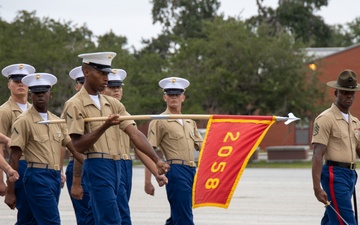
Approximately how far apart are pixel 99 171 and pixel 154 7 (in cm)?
6451

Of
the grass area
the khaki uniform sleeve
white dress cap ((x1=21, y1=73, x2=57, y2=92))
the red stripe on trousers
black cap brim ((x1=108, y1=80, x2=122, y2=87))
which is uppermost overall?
white dress cap ((x1=21, y1=73, x2=57, y2=92))

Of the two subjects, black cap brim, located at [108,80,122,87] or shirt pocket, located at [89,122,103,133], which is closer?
shirt pocket, located at [89,122,103,133]

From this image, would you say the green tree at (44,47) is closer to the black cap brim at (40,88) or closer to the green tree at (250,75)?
the green tree at (250,75)

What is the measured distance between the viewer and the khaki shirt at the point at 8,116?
34.3 ft

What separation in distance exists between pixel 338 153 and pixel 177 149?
2.31 meters

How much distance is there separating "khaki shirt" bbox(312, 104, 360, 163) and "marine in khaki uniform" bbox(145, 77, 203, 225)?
1980 mm

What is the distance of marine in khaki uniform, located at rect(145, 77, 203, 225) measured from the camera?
1042 centimetres

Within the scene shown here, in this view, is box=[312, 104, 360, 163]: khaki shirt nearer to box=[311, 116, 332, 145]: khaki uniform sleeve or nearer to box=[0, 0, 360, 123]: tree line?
box=[311, 116, 332, 145]: khaki uniform sleeve

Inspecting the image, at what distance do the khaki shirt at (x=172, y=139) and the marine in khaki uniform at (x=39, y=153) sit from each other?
1396 mm

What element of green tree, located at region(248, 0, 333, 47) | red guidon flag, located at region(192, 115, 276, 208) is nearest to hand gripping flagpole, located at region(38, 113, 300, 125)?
red guidon flag, located at region(192, 115, 276, 208)

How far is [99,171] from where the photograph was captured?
818 centimetres

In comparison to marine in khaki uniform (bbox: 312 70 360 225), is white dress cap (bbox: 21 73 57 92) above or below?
above

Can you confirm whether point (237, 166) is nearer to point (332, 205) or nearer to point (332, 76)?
point (332, 205)

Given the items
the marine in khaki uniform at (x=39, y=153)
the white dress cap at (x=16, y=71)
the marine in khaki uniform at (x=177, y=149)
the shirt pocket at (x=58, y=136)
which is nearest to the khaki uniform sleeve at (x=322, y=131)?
the marine in khaki uniform at (x=177, y=149)
